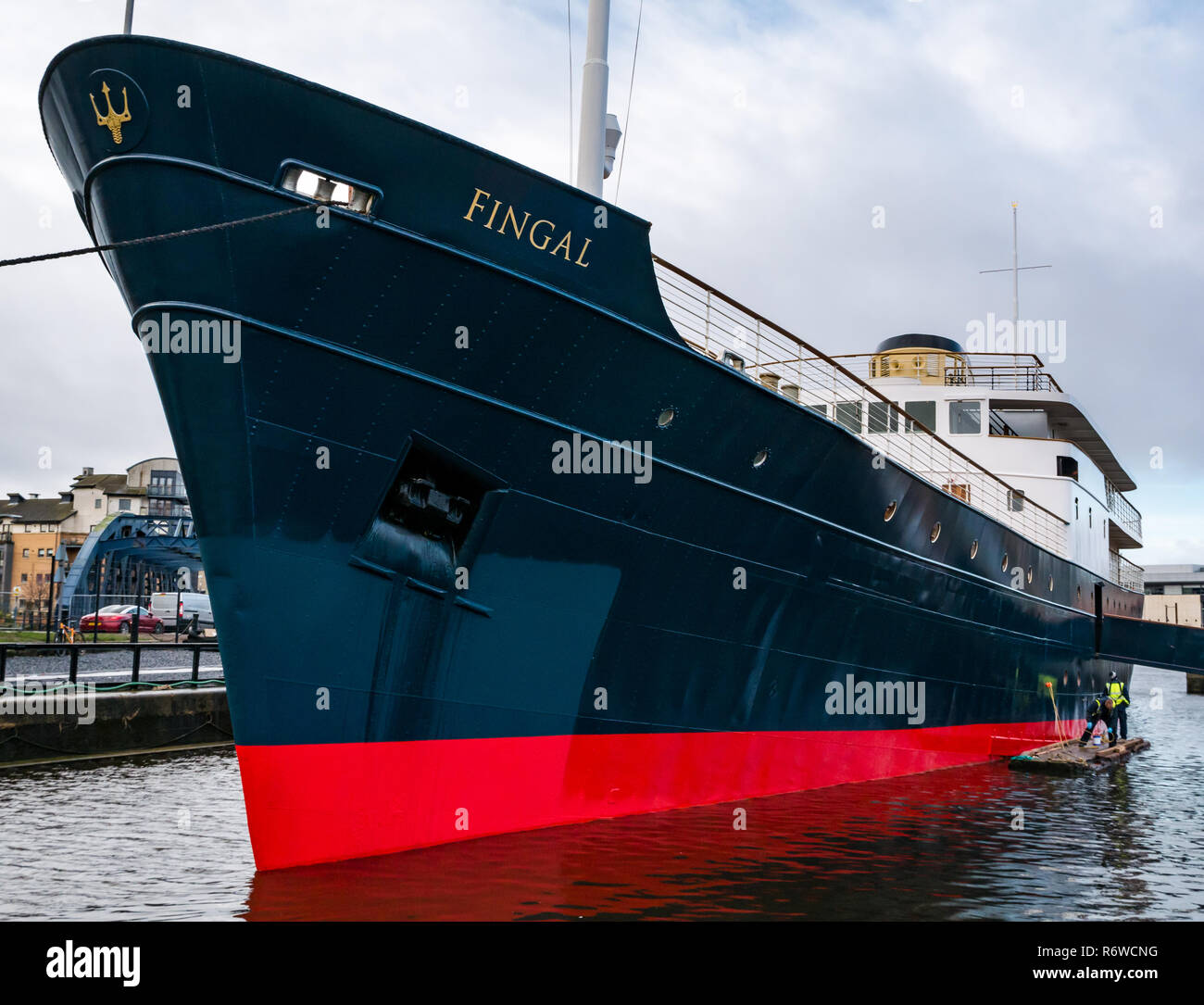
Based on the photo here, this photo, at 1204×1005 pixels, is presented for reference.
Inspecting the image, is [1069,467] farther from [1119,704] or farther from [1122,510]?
[1122,510]

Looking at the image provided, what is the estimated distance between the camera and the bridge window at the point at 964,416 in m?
18.2

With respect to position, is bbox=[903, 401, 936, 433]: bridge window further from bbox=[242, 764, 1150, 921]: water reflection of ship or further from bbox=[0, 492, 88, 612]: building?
bbox=[0, 492, 88, 612]: building

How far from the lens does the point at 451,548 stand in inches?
301

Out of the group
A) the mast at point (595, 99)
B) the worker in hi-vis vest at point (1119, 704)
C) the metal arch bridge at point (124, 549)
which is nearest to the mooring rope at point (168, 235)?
the mast at point (595, 99)

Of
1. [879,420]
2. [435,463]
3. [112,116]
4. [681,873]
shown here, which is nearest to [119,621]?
[879,420]

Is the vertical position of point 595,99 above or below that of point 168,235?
above

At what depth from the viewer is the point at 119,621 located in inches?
1510

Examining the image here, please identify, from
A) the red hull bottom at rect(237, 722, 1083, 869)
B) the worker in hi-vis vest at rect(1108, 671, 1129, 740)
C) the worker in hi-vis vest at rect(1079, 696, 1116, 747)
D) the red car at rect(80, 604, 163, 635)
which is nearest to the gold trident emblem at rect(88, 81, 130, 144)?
the red hull bottom at rect(237, 722, 1083, 869)

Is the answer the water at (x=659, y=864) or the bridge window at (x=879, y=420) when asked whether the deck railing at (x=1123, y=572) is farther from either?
the water at (x=659, y=864)

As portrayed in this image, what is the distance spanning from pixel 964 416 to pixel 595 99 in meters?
11.3

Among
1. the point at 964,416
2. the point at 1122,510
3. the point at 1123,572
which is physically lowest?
the point at 1123,572

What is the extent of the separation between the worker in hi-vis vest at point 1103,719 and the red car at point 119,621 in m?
30.2

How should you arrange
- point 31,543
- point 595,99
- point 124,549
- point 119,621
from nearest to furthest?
A: point 595,99
point 119,621
point 124,549
point 31,543
